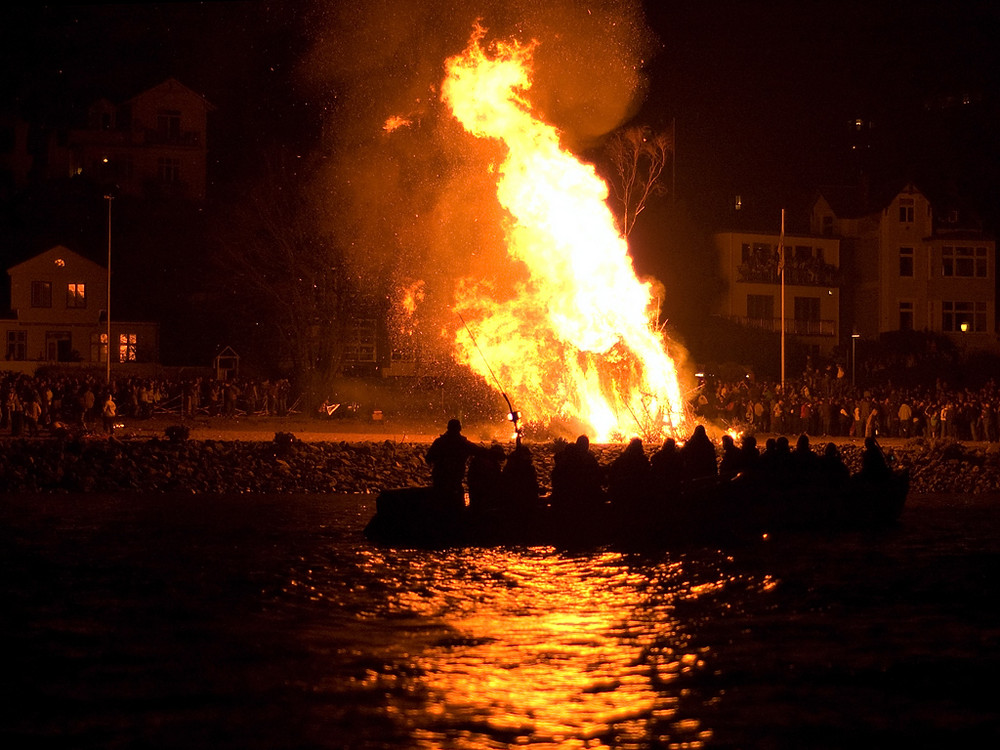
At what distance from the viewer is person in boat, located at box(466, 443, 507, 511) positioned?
61.9 feet

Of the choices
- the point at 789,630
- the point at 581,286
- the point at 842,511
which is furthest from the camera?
the point at 581,286

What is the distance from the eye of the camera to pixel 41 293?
202ft

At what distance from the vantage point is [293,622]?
1327 centimetres

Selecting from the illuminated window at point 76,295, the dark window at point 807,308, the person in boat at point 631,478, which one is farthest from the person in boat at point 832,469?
the illuminated window at point 76,295

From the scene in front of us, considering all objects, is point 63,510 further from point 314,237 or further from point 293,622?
point 314,237

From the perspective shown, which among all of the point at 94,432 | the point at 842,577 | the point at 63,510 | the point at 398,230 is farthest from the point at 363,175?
the point at 842,577

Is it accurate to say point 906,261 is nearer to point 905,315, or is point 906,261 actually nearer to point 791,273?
point 905,315

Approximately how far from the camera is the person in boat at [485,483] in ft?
61.9

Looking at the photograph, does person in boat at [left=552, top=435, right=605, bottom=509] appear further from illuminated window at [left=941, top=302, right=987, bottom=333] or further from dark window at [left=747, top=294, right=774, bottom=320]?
illuminated window at [left=941, top=302, right=987, bottom=333]

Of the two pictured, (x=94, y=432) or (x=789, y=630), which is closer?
(x=789, y=630)

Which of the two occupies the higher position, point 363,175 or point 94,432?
point 363,175

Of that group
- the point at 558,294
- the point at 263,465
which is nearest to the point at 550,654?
the point at 263,465

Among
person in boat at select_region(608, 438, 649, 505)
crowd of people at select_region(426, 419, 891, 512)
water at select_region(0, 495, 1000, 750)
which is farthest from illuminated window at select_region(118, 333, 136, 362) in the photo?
person in boat at select_region(608, 438, 649, 505)

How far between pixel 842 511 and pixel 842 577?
521cm
